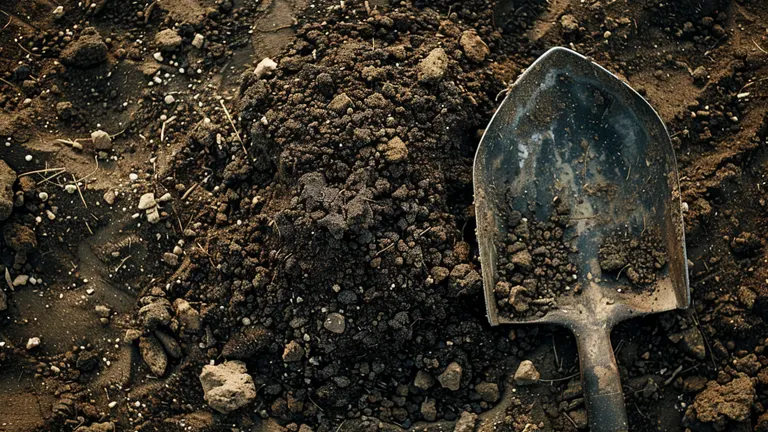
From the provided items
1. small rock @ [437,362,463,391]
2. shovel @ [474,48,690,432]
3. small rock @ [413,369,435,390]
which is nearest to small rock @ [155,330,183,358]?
small rock @ [413,369,435,390]

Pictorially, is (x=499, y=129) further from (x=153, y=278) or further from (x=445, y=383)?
(x=153, y=278)

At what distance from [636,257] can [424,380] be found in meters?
1.29

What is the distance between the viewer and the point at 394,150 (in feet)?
12.6

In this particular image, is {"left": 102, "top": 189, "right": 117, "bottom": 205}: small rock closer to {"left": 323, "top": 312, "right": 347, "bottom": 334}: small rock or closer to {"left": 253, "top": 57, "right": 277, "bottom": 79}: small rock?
{"left": 253, "top": 57, "right": 277, "bottom": 79}: small rock

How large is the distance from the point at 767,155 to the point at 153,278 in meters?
3.32

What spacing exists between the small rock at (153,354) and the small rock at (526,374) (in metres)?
1.77

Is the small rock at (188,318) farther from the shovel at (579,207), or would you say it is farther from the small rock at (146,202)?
the shovel at (579,207)

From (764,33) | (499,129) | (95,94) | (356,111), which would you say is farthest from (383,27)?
(764,33)

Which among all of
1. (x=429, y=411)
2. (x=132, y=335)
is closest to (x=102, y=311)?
(x=132, y=335)

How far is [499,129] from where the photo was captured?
4102 mm

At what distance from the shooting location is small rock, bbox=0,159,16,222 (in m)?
3.83

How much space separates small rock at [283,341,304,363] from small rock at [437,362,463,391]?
0.70 m

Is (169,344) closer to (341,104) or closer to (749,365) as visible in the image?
(341,104)

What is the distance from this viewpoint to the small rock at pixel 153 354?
12.7ft
